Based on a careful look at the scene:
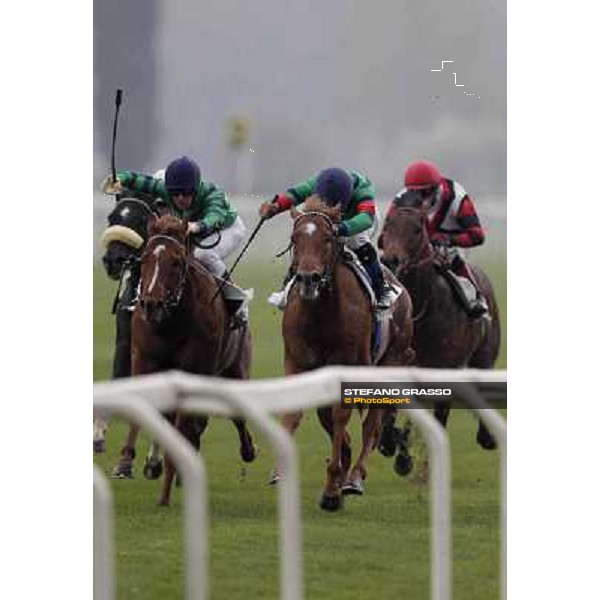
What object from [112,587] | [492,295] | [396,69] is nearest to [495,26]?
[396,69]

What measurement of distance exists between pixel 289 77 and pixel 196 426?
1.27m

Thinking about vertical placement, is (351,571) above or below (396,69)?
below

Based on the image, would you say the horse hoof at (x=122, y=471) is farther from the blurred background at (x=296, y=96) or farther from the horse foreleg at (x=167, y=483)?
the blurred background at (x=296, y=96)

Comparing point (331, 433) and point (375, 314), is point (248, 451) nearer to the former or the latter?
point (331, 433)

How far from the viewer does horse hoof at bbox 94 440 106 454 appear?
5.78 meters

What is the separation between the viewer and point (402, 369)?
588 centimetres

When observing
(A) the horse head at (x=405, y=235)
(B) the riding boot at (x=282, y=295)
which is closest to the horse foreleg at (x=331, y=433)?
(B) the riding boot at (x=282, y=295)

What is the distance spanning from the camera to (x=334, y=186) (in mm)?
5906

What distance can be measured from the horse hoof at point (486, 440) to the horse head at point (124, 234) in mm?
1313

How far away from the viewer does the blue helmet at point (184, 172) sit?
19.5 feet

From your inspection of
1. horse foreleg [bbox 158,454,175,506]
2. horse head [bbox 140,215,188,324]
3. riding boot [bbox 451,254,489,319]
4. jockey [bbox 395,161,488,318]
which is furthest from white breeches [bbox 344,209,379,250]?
horse foreleg [bbox 158,454,175,506]

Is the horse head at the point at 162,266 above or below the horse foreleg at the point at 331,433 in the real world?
above

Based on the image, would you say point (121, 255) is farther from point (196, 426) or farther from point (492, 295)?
point (492, 295)

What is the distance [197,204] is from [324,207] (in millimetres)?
441
